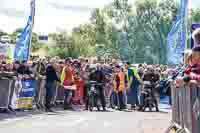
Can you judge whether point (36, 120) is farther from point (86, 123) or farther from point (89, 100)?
point (89, 100)

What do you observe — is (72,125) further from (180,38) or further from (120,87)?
(120,87)

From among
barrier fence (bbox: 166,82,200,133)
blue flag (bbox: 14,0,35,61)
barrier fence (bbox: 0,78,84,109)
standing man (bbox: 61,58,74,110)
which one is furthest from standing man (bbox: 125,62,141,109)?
barrier fence (bbox: 166,82,200,133)

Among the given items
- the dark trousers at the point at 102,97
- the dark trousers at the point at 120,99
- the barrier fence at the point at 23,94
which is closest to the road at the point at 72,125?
the barrier fence at the point at 23,94

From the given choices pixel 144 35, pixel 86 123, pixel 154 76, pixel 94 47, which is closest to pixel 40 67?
pixel 154 76

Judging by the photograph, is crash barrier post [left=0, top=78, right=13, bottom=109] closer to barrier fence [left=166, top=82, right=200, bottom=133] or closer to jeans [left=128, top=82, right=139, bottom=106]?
jeans [left=128, top=82, right=139, bottom=106]

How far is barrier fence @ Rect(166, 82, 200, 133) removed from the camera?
8938 mm

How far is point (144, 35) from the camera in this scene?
269ft

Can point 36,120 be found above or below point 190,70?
below

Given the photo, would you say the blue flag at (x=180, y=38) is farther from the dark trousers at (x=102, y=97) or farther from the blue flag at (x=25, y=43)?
the dark trousers at (x=102, y=97)

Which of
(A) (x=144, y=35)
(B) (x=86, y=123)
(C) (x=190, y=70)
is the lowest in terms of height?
(B) (x=86, y=123)

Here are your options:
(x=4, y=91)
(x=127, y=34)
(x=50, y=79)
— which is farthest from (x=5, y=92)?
(x=127, y=34)

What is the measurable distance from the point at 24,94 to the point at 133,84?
6376mm

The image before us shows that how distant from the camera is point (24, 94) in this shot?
21.9m

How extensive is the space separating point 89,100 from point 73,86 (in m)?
0.83
